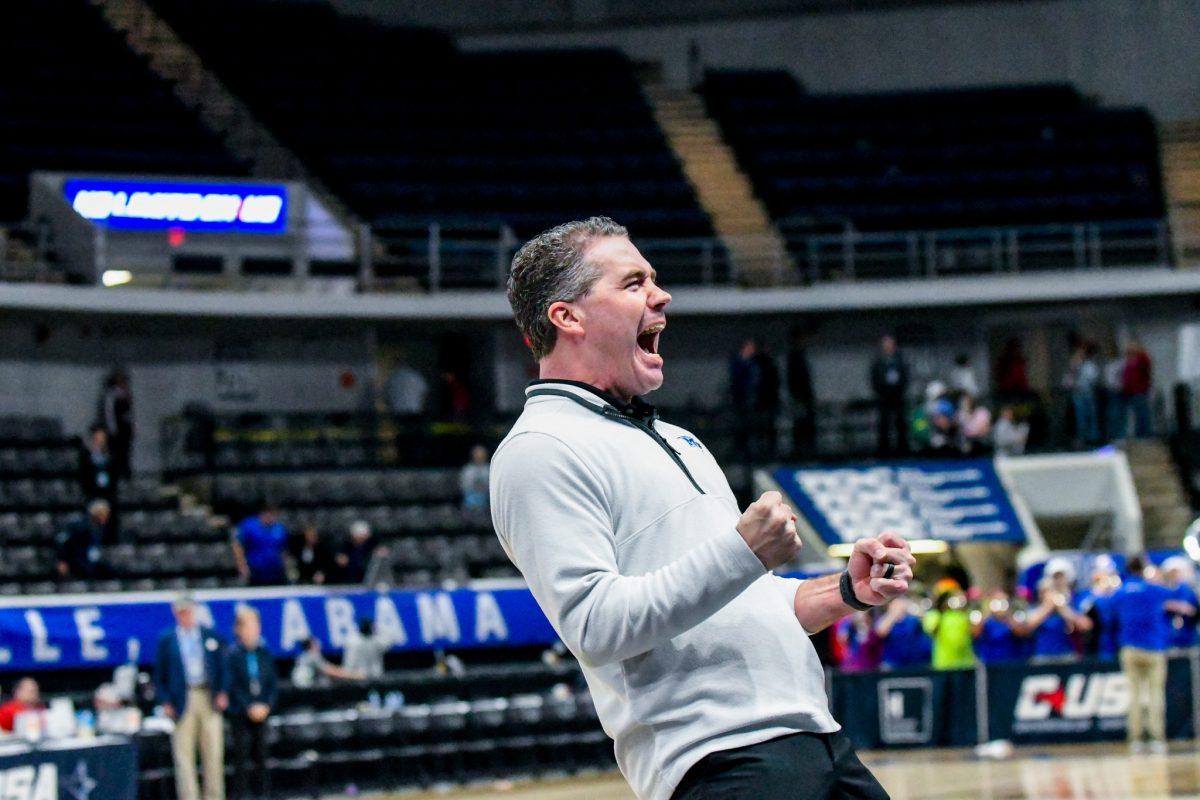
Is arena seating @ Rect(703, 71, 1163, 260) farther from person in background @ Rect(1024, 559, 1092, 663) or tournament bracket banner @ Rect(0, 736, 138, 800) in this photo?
tournament bracket banner @ Rect(0, 736, 138, 800)

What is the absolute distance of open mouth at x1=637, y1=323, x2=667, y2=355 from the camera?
299cm

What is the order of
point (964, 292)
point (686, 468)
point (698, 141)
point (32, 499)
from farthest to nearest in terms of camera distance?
1. point (698, 141)
2. point (964, 292)
3. point (32, 499)
4. point (686, 468)

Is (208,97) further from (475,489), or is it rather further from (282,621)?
(282,621)

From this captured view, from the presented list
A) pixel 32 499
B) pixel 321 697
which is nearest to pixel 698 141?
pixel 32 499

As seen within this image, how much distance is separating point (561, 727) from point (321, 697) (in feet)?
7.87

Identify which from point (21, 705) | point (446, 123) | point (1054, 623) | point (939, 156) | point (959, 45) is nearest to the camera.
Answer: point (21, 705)

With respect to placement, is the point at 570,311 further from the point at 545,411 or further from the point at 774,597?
the point at 774,597

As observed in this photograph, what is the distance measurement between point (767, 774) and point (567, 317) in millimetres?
805

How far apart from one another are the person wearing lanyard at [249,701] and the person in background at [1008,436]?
40.0 ft

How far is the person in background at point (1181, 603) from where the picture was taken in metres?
16.7

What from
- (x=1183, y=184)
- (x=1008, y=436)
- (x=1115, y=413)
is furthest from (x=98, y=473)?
(x=1183, y=184)

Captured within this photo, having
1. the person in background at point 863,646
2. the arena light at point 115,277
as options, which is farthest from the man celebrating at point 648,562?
the arena light at point 115,277

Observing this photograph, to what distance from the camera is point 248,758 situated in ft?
46.7

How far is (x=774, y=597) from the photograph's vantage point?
117 inches
